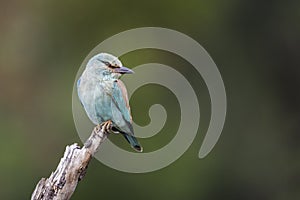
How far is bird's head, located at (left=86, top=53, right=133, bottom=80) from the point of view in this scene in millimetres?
5121

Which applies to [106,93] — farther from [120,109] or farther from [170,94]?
[170,94]

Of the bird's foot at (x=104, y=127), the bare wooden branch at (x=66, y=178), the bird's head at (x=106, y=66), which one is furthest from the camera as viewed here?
the bird's foot at (x=104, y=127)

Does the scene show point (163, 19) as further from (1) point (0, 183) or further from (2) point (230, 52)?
(1) point (0, 183)

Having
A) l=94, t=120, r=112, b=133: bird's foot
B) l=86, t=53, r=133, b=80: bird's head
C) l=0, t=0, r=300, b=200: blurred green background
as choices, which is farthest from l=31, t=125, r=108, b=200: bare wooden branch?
l=0, t=0, r=300, b=200: blurred green background

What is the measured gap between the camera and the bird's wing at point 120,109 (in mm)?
5320

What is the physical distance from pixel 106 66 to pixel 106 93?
20cm

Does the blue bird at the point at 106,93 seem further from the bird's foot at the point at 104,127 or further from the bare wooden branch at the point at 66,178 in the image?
the bare wooden branch at the point at 66,178

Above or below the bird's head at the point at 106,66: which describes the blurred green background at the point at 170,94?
above

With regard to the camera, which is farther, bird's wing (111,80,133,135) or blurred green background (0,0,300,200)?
blurred green background (0,0,300,200)

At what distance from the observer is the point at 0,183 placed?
10.3 metres

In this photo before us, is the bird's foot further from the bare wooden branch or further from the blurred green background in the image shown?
the blurred green background

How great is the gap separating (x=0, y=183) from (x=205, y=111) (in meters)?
2.44

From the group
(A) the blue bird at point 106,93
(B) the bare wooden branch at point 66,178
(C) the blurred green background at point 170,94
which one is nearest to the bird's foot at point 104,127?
(A) the blue bird at point 106,93

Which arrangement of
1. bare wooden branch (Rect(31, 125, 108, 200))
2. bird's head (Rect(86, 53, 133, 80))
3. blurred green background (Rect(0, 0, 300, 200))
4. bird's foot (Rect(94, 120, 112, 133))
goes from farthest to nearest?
blurred green background (Rect(0, 0, 300, 200)) < bird's foot (Rect(94, 120, 112, 133)) < bird's head (Rect(86, 53, 133, 80)) < bare wooden branch (Rect(31, 125, 108, 200))
